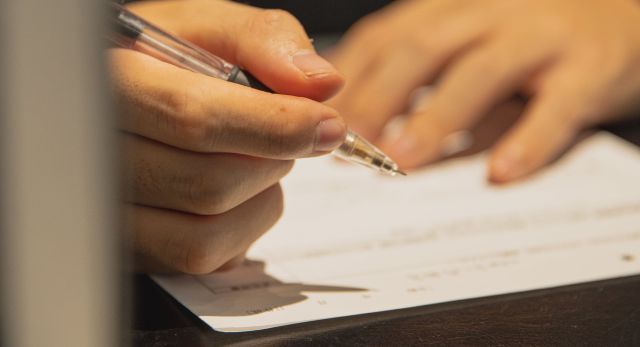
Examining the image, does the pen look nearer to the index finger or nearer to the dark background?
the index finger

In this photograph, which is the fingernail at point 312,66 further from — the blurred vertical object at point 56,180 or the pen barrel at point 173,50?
the blurred vertical object at point 56,180

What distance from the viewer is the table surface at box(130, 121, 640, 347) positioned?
0.40m

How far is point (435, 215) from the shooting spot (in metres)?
0.58

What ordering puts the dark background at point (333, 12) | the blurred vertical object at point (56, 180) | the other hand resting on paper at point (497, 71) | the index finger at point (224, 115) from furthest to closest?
the dark background at point (333, 12)
the other hand resting on paper at point (497, 71)
the index finger at point (224, 115)
the blurred vertical object at point (56, 180)

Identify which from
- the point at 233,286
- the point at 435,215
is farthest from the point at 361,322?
the point at 435,215

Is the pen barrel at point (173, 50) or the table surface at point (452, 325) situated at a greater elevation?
the pen barrel at point (173, 50)

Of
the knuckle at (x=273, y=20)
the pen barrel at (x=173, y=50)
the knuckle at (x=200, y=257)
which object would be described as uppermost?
the knuckle at (x=273, y=20)

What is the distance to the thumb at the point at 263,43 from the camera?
0.42 metres

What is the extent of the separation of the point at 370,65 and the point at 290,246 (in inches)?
13.2

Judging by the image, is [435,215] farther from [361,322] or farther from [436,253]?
[361,322]

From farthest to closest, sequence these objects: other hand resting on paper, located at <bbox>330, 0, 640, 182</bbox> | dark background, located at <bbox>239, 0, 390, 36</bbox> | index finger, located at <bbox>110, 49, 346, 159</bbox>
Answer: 1. dark background, located at <bbox>239, 0, 390, 36</bbox>
2. other hand resting on paper, located at <bbox>330, 0, 640, 182</bbox>
3. index finger, located at <bbox>110, 49, 346, 159</bbox>

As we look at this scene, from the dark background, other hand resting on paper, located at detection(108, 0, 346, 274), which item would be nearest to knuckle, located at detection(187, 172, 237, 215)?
other hand resting on paper, located at detection(108, 0, 346, 274)

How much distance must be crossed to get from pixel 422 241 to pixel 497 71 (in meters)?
0.27

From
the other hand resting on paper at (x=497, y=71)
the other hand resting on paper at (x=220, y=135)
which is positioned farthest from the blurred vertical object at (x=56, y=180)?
the other hand resting on paper at (x=497, y=71)
